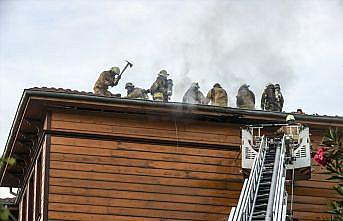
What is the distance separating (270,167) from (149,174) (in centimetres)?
292

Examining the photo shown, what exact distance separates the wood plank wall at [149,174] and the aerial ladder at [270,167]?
723 millimetres

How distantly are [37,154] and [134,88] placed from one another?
8.36ft

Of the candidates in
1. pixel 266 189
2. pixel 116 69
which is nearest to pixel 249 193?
pixel 266 189

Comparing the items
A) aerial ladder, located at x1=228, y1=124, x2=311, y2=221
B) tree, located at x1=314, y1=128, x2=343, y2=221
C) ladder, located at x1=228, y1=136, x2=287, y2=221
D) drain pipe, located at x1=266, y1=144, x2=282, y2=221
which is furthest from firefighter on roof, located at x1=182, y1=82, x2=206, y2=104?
tree, located at x1=314, y1=128, x2=343, y2=221

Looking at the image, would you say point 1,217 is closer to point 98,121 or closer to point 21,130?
point 98,121

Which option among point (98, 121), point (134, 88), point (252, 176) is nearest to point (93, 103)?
point (98, 121)

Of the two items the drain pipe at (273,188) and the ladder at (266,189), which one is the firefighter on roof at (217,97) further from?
the drain pipe at (273,188)

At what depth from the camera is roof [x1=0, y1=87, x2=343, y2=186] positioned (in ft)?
57.3

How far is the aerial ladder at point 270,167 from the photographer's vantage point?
43.3 feet

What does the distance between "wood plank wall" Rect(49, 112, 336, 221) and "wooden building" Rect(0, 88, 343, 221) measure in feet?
0.07

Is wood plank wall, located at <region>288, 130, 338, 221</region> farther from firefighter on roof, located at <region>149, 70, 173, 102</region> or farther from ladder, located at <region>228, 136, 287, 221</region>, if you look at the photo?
firefighter on roof, located at <region>149, 70, 173, 102</region>

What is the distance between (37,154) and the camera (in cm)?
1897

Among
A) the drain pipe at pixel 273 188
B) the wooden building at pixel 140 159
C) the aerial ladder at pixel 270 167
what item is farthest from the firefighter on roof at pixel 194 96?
the drain pipe at pixel 273 188

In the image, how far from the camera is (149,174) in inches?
698
